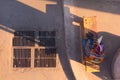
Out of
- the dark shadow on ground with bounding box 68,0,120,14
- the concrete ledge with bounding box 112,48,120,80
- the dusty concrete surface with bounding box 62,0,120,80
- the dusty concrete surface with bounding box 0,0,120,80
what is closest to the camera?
the concrete ledge with bounding box 112,48,120,80

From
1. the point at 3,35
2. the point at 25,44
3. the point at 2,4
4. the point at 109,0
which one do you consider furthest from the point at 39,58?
the point at 109,0

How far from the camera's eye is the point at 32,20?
13758 millimetres

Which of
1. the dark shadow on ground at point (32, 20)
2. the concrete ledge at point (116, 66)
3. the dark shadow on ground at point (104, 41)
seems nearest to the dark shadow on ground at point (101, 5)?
the dark shadow on ground at point (104, 41)

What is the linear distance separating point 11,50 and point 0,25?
1102mm

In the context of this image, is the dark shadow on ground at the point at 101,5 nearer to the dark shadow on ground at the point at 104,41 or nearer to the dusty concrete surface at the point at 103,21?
the dusty concrete surface at the point at 103,21

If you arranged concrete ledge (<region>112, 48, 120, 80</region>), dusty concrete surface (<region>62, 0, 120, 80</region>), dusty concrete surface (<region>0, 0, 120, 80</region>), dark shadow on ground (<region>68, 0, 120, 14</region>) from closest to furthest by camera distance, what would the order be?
concrete ledge (<region>112, 48, 120, 80</region>), dusty concrete surface (<region>0, 0, 120, 80</region>), dusty concrete surface (<region>62, 0, 120, 80</region>), dark shadow on ground (<region>68, 0, 120, 14</region>)

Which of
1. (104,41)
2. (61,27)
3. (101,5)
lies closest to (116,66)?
(104,41)

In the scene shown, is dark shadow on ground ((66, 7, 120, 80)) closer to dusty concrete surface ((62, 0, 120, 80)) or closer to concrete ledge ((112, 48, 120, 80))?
dusty concrete surface ((62, 0, 120, 80))

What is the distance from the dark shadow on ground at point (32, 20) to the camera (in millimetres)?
13664

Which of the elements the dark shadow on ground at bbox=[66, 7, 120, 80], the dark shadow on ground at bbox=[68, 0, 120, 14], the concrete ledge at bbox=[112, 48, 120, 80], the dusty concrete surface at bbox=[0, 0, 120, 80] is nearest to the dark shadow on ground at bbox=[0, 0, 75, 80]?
the dusty concrete surface at bbox=[0, 0, 120, 80]

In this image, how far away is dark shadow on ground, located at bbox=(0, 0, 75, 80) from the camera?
13.7m

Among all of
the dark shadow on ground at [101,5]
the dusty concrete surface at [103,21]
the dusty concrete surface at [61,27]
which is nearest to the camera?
the dusty concrete surface at [61,27]

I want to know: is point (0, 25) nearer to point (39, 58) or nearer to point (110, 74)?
point (39, 58)

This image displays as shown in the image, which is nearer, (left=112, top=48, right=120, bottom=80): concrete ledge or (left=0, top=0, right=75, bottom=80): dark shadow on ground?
(left=112, top=48, right=120, bottom=80): concrete ledge
